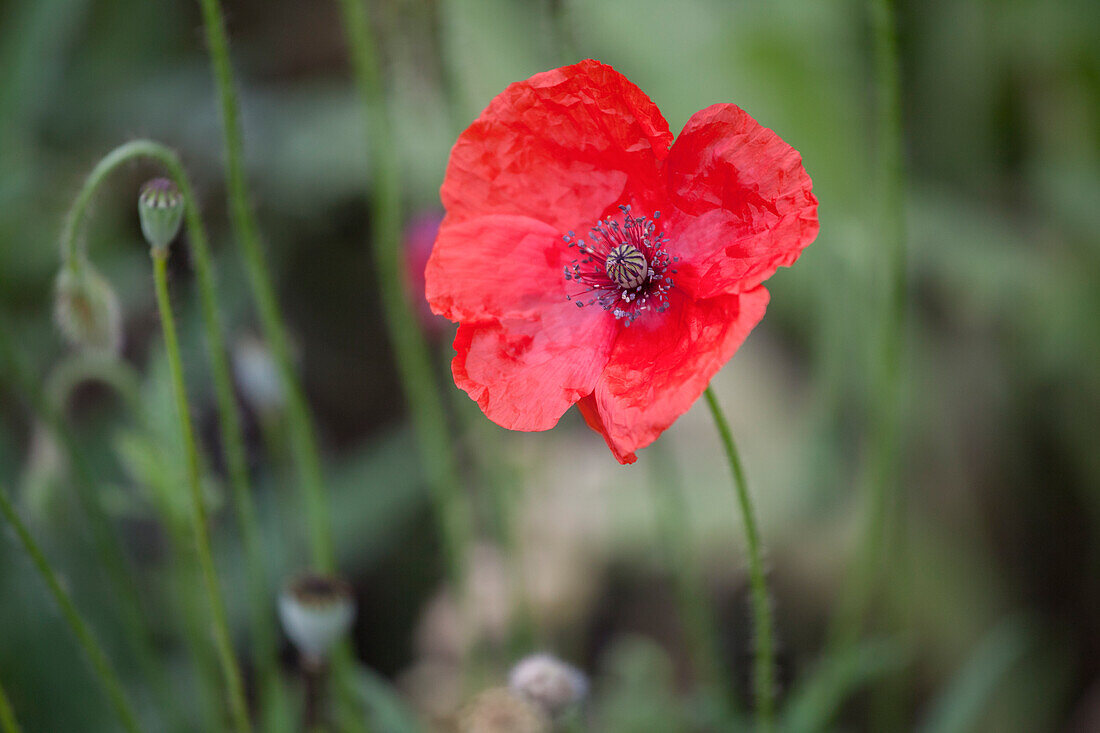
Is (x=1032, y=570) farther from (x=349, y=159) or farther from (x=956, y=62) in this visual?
(x=349, y=159)

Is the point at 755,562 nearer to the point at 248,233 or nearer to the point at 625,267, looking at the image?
the point at 625,267

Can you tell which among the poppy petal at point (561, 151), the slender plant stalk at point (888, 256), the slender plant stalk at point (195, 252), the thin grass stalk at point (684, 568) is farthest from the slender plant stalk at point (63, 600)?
the slender plant stalk at point (888, 256)

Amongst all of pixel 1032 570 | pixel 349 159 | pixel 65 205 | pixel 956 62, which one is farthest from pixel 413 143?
pixel 1032 570

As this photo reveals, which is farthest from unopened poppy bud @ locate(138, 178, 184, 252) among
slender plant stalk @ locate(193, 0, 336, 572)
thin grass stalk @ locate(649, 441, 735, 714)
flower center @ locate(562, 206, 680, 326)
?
thin grass stalk @ locate(649, 441, 735, 714)

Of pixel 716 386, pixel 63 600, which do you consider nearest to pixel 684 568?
pixel 63 600

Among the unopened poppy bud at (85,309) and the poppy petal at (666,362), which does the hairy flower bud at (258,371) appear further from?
the poppy petal at (666,362)

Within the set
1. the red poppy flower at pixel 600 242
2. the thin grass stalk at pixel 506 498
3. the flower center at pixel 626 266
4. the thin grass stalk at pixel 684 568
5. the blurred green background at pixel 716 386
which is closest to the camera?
the red poppy flower at pixel 600 242
